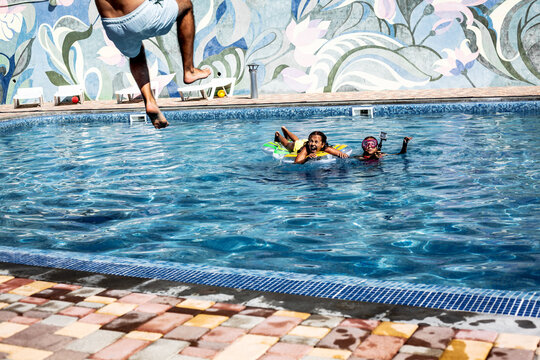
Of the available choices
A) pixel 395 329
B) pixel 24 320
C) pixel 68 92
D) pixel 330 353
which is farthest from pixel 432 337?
pixel 68 92

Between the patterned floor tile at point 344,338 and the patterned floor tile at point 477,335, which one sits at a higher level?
the patterned floor tile at point 477,335

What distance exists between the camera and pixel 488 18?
51.2ft

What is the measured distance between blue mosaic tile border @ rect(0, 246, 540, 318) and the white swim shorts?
4.44ft

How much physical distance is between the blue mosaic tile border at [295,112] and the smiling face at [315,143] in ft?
16.1

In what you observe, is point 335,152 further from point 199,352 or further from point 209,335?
point 199,352

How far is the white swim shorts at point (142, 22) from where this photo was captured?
3799 millimetres

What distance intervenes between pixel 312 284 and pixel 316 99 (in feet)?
38.8

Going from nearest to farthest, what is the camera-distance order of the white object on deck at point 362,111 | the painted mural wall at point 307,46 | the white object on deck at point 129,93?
1. the white object on deck at point 362,111
2. the painted mural wall at point 307,46
3. the white object on deck at point 129,93

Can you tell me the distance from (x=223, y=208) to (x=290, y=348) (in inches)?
179

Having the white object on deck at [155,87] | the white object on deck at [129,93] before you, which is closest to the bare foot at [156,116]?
the white object on deck at [129,93]

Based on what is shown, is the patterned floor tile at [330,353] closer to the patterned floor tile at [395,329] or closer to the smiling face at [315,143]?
the patterned floor tile at [395,329]

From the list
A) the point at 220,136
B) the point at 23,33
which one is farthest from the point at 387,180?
the point at 23,33

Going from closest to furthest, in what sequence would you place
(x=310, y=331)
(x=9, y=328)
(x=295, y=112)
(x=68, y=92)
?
1. (x=310, y=331)
2. (x=9, y=328)
3. (x=295, y=112)
4. (x=68, y=92)

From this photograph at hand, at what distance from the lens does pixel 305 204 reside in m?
7.39
